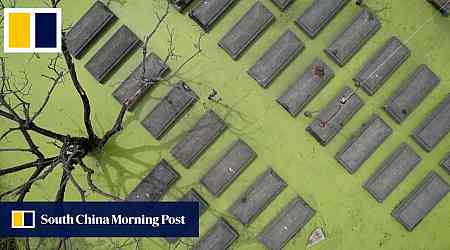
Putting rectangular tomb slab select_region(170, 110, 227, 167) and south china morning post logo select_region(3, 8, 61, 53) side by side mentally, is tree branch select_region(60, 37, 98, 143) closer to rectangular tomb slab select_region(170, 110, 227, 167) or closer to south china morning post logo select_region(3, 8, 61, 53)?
south china morning post logo select_region(3, 8, 61, 53)

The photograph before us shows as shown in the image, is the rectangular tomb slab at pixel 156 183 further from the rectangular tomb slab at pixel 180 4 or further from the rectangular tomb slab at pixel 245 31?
the rectangular tomb slab at pixel 180 4

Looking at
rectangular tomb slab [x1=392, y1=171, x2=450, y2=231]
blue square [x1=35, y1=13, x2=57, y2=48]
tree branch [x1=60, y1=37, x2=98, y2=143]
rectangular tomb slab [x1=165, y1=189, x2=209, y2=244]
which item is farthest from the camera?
rectangular tomb slab [x1=392, y1=171, x2=450, y2=231]

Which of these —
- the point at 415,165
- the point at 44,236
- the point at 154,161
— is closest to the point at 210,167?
the point at 154,161

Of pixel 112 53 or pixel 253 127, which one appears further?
pixel 253 127

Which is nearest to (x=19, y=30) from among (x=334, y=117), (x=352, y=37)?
(x=334, y=117)

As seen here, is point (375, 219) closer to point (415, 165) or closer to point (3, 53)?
point (415, 165)

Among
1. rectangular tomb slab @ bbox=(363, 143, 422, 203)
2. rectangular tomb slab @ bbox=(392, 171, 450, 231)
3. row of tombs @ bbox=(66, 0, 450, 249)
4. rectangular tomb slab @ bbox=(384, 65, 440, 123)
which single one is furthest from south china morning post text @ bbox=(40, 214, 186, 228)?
rectangular tomb slab @ bbox=(384, 65, 440, 123)

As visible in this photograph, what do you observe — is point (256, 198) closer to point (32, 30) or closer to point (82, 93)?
point (82, 93)
